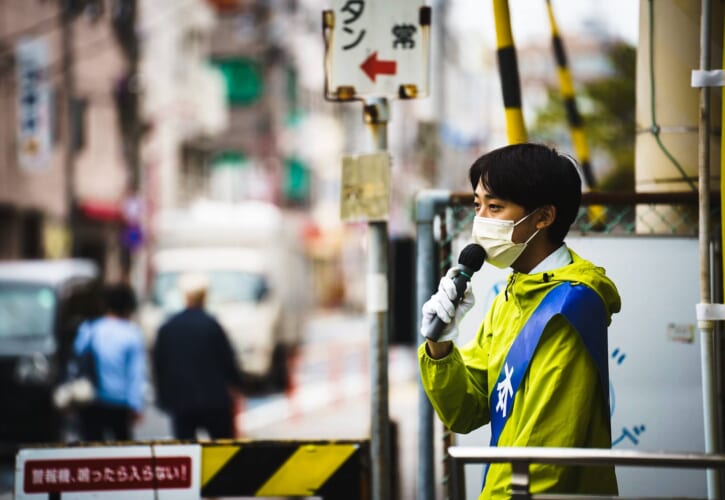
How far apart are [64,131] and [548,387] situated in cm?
2661

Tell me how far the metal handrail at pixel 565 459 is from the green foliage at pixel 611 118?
61.2 feet

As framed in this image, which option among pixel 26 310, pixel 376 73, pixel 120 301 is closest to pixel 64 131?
pixel 26 310

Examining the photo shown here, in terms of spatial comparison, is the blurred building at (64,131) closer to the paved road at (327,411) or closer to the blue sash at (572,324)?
the paved road at (327,411)

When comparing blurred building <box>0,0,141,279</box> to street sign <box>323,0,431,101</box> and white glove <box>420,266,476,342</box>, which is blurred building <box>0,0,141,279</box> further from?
white glove <box>420,266,476,342</box>

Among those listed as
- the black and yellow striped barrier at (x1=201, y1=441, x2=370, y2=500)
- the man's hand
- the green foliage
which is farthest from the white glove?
the green foliage

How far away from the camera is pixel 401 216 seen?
53000 millimetres

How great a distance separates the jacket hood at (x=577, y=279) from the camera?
299cm

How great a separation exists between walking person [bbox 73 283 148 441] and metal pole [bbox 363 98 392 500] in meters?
4.55

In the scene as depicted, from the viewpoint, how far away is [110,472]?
14.7 ft

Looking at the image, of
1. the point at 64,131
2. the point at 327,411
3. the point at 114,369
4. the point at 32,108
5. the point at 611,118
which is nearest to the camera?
the point at 114,369

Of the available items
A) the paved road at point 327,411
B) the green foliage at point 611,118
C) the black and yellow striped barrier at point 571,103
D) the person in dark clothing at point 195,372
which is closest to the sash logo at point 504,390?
the black and yellow striped barrier at point 571,103

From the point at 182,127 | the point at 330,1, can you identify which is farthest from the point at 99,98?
the point at 330,1

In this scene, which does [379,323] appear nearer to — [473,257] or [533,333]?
[473,257]

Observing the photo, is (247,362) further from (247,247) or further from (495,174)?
(495,174)
